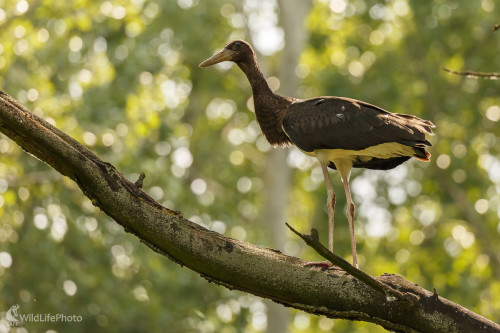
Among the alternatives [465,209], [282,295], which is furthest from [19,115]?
[465,209]

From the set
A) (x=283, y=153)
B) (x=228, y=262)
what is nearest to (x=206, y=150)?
(x=283, y=153)

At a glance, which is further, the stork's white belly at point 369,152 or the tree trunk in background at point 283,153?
the tree trunk in background at point 283,153

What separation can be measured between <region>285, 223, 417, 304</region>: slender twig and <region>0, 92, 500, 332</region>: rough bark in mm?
78

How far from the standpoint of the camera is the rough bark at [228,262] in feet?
17.8

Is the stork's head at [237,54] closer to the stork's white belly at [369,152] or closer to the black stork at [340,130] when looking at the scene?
the black stork at [340,130]

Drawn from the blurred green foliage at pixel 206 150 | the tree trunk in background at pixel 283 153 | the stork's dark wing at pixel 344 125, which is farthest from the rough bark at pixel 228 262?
the tree trunk in background at pixel 283 153

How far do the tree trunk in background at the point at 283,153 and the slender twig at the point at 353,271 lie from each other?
625 inches

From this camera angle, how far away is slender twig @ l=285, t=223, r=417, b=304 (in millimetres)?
4527

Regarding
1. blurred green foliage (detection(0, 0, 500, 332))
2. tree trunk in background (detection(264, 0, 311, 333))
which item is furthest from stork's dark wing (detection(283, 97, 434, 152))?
tree trunk in background (detection(264, 0, 311, 333))

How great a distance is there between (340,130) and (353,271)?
10.4 ft

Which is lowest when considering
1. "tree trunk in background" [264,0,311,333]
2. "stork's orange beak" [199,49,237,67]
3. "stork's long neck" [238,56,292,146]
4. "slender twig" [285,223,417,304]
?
"slender twig" [285,223,417,304]

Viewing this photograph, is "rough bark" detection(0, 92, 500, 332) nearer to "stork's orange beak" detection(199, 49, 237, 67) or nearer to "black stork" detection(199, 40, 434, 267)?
"black stork" detection(199, 40, 434, 267)

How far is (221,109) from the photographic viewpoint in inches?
1150

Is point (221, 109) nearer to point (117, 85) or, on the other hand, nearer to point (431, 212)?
point (431, 212)
